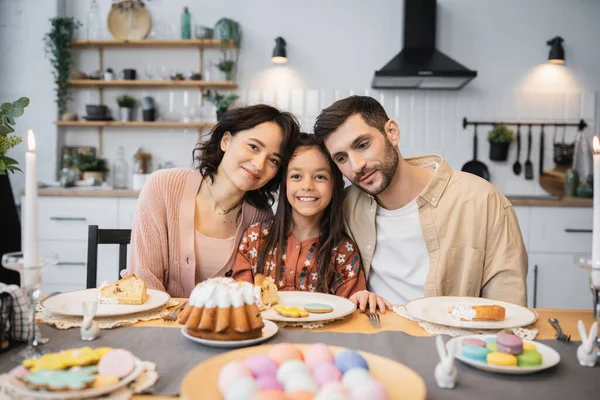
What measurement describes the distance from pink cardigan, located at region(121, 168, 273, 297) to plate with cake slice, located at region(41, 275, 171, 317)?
0.51 meters

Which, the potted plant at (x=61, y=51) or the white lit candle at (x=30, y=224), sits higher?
the potted plant at (x=61, y=51)

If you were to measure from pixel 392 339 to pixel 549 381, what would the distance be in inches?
12.9

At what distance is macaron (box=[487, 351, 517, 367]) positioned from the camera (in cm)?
96

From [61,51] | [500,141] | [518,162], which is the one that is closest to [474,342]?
[500,141]

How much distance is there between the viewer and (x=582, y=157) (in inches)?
169

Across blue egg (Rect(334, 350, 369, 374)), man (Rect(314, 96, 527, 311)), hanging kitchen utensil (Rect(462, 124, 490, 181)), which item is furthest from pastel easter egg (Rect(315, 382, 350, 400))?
hanging kitchen utensil (Rect(462, 124, 490, 181))

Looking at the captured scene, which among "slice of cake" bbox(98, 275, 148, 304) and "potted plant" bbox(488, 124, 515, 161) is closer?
"slice of cake" bbox(98, 275, 148, 304)

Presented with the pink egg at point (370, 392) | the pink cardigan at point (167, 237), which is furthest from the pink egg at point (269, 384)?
the pink cardigan at point (167, 237)

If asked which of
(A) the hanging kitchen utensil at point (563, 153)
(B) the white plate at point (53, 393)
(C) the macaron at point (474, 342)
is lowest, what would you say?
(B) the white plate at point (53, 393)

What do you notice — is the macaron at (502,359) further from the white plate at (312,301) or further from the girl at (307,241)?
the girl at (307,241)

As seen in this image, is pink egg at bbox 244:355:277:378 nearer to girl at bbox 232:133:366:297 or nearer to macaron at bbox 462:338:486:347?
macaron at bbox 462:338:486:347

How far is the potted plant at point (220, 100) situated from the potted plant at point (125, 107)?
629 mm

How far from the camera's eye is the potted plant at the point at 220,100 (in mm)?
4320

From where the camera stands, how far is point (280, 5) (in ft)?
14.8
